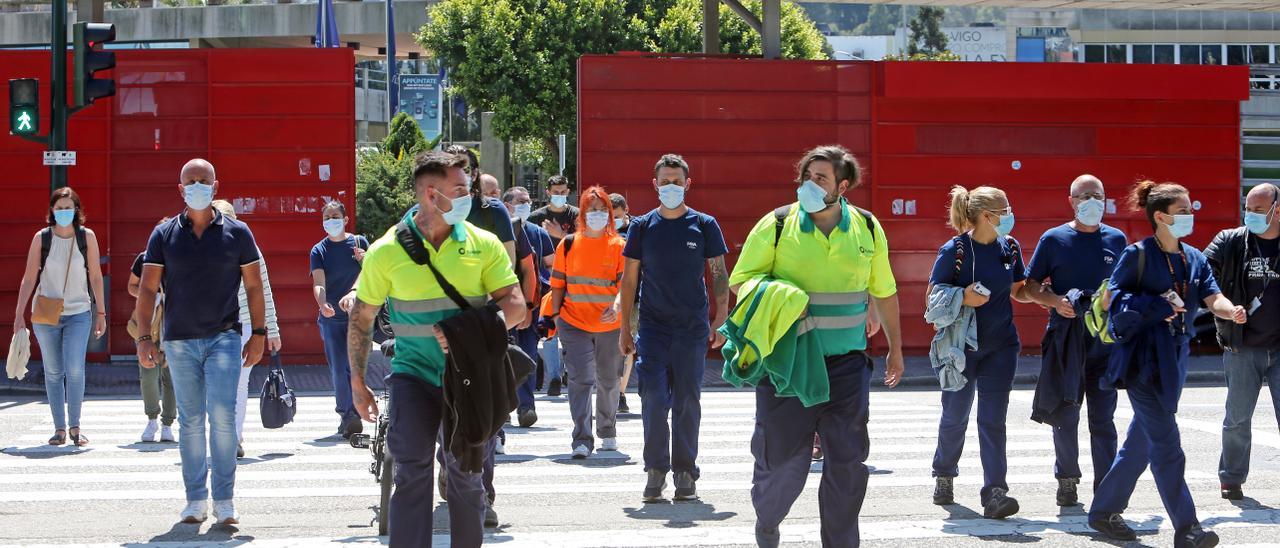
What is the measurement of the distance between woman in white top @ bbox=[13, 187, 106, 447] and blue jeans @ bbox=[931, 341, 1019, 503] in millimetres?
6063

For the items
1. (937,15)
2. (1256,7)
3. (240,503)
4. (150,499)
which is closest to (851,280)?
(240,503)

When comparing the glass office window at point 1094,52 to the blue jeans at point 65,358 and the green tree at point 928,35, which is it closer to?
the green tree at point 928,35

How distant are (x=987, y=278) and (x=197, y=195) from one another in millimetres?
4162

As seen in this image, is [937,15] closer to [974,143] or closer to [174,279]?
[974,143]

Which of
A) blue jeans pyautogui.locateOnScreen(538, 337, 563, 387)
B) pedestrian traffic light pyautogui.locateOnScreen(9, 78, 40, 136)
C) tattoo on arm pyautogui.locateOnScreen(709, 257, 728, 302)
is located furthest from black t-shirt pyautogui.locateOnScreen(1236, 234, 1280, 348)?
pedestrian traffic light pyautogui.locateOnScreen(9, 78, 40, 136)

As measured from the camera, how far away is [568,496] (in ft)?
29.3

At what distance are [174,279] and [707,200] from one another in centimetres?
1073

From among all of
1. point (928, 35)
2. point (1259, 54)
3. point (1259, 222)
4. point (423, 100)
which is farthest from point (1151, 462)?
point (928, 35)

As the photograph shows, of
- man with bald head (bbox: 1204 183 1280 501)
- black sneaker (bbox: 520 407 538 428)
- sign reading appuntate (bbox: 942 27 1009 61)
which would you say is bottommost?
black sneaker (bbox: 520 407 538 428)

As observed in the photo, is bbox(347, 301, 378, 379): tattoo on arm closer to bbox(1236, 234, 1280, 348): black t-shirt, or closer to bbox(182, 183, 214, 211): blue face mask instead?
bbox(182, 183, 214, 211): blue face mask

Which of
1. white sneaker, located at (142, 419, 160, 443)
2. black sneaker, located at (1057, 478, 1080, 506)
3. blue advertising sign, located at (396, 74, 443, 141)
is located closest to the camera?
black sneaker, located at (1057, 478, 1080, 506)

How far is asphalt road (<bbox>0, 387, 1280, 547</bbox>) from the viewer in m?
7.76

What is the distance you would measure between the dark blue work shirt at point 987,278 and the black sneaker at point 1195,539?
148 cm

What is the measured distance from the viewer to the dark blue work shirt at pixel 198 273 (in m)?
7.84
